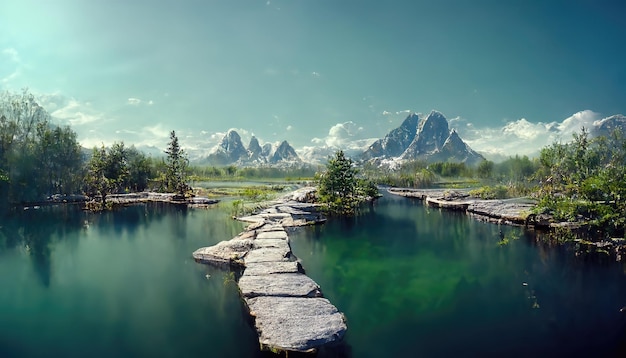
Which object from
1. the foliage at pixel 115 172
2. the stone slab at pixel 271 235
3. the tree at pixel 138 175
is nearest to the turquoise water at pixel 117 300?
the stone slab at pixel 271 235

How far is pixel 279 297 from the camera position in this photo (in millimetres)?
10602

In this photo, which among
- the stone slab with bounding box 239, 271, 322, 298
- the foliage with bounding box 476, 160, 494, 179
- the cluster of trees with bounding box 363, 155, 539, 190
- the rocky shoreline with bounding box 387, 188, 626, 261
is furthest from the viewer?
the foliage with bounding box 476, 160, 494, 179

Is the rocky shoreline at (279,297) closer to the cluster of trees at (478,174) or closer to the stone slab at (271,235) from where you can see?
the stone slab at (271,235)

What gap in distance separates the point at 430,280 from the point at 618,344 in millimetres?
6044

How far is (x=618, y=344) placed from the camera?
9297 mm

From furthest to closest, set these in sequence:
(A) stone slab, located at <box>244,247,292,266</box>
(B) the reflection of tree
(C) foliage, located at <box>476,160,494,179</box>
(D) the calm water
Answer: (C) foliage, located at <box>476,160,494,179</box> → (B) the reflection of tree → (A) stone slab, located at <box>244,247,292,266</box> → (D) the calm water

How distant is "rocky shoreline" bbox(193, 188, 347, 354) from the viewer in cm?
833

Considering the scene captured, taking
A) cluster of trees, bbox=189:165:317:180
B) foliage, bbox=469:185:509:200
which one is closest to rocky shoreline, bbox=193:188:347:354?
foliage, bbox=469:185:509:200

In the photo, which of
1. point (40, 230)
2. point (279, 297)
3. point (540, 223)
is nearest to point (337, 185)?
point (540, 223)

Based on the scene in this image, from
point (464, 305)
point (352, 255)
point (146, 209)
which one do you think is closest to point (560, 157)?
point (352, 255)

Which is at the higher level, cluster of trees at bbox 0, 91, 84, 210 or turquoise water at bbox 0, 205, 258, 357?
cluster of trees at bbox 0, 91, 84, 210

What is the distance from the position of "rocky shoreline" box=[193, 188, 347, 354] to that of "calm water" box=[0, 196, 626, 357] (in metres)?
0.65

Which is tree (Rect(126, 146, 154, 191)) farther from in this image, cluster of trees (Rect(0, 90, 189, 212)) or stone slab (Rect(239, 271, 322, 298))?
stone slab (Rect(239, 271, 322, 298))

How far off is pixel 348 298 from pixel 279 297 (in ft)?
9.14
